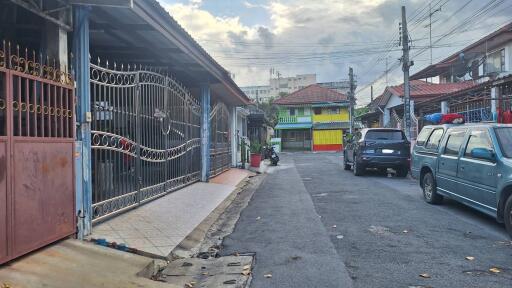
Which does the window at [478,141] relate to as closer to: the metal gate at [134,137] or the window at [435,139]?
the window at [435,139]

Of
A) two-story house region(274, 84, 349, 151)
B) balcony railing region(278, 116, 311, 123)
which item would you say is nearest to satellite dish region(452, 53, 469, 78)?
two-story house region(274, 84, 349, 151)

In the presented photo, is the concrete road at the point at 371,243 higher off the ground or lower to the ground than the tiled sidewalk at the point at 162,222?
lower

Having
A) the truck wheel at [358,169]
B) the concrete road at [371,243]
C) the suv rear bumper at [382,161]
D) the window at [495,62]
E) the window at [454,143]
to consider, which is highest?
the window at [495,62]

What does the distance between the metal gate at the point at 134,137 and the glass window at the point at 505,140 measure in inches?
245

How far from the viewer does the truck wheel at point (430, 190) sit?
984 cm

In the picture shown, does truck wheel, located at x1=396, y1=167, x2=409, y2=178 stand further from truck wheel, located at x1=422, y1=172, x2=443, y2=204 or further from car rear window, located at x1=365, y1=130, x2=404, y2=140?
truck wheel, located at x1=422, y1=172, x2=443, y2=204

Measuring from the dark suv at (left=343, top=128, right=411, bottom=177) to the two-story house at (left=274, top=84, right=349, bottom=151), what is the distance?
37.8 metres

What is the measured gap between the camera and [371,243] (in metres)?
6.50

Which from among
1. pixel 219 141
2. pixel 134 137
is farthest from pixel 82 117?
pixel 219 141

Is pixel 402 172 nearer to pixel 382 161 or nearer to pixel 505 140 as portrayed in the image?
pixel 382 161

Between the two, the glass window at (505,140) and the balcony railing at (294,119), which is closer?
the glass window at (505,140)

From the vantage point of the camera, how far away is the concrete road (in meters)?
5.01

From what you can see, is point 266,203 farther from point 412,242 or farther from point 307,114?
point 307,114

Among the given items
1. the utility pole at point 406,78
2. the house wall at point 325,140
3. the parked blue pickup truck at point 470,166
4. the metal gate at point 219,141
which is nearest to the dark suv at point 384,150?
the utility pole at point 406,78
